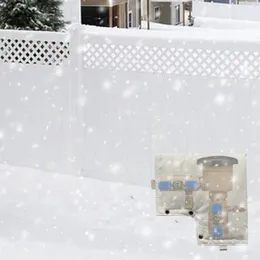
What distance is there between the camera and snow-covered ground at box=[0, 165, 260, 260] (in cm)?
687

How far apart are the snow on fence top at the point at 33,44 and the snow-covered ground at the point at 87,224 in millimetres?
1595

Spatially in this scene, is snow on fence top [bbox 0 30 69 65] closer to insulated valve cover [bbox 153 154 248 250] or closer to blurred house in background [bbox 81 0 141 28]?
insulated valve cover [bbox 153 154 248 250]

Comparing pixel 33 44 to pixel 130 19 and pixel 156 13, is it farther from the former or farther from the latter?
pixel 156 13

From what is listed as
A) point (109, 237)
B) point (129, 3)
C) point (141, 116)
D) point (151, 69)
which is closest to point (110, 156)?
point (141, 116)

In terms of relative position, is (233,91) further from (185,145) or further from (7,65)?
(7,65)

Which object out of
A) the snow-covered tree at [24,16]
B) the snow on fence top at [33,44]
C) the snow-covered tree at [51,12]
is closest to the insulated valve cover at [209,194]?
the snow on fence top at [33,44]

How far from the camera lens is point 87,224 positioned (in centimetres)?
761

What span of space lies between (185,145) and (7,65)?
277cm

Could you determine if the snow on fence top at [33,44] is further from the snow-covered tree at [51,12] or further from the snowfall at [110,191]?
the snow-covered tree at [51,12]

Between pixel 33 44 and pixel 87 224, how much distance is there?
2.88 metres

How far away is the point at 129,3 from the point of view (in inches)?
1057

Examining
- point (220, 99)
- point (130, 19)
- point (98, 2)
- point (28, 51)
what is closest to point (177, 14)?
point (130, 19)

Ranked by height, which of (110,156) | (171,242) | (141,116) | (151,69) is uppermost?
(151,69)

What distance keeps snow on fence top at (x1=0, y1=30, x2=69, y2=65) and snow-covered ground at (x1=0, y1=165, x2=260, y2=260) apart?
5.23 feet
